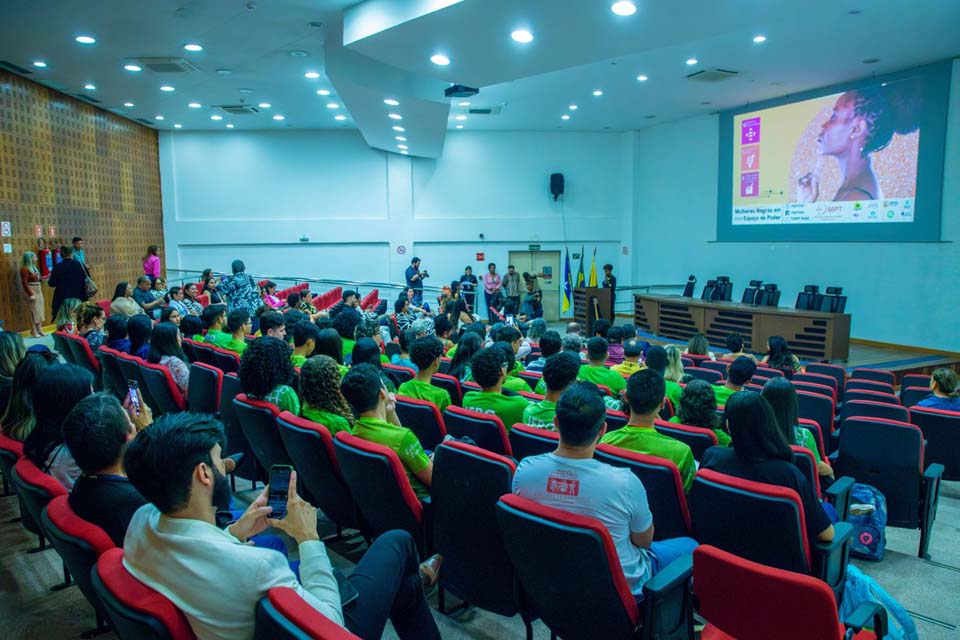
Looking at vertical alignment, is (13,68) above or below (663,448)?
above

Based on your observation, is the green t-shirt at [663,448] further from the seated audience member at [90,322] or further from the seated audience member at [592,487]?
the seated audience member at [90,322]

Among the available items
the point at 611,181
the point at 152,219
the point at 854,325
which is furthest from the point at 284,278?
the point at 854,325

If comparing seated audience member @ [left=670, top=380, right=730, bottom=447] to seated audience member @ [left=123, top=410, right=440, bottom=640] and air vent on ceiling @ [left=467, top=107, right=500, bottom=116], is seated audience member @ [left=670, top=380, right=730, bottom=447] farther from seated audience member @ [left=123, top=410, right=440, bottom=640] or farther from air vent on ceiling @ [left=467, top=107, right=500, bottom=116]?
air vent on ceiling @ [left=467, top=107, right=500, bottom=116]

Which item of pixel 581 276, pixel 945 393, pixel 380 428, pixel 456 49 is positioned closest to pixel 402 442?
pixel 380 428

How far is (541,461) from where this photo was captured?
7.08ft

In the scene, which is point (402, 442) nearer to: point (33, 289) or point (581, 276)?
point (33, 289)

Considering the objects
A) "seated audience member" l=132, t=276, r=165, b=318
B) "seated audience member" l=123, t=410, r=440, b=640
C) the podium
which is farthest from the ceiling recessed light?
the podium

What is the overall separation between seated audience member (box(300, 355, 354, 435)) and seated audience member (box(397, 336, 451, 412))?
0.54 metres

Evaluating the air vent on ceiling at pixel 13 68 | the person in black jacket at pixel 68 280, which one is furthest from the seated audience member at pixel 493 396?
the air vent on ceiling at pixel 13 68

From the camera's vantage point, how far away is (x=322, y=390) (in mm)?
3188

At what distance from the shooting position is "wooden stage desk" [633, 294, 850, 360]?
1001cm

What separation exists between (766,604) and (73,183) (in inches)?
518

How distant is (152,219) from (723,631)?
1551cm

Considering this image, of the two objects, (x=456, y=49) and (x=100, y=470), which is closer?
(x=100, y=470)
